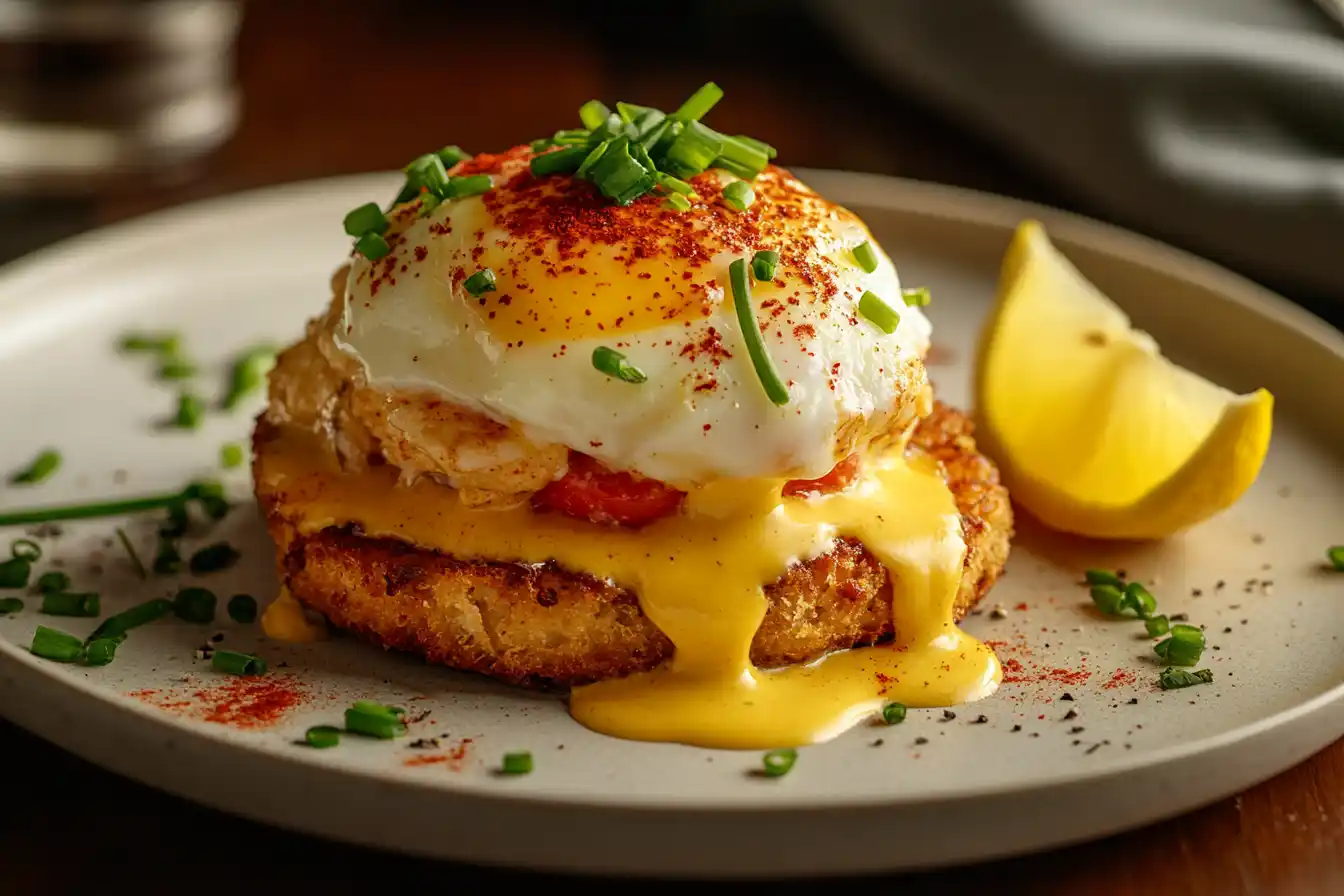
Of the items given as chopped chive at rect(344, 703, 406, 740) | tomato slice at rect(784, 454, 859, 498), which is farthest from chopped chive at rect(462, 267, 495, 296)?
chopped chive at rect(344, 703, 406, 740)

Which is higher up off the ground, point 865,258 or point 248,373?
point 865,258

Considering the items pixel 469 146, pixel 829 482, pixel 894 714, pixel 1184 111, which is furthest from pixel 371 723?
pixel 469 146

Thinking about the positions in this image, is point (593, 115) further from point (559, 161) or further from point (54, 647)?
point (54, 647)

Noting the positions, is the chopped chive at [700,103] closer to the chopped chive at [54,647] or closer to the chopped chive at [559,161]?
the chopped chive at [559,161]

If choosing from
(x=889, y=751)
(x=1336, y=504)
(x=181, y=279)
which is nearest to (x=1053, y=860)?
(x=889, y=751)

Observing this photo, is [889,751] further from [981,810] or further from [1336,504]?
[1336,504]

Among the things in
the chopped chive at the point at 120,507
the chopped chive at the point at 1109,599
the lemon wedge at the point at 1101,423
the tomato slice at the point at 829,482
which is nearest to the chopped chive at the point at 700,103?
the tomato slice at the point at 829,482
